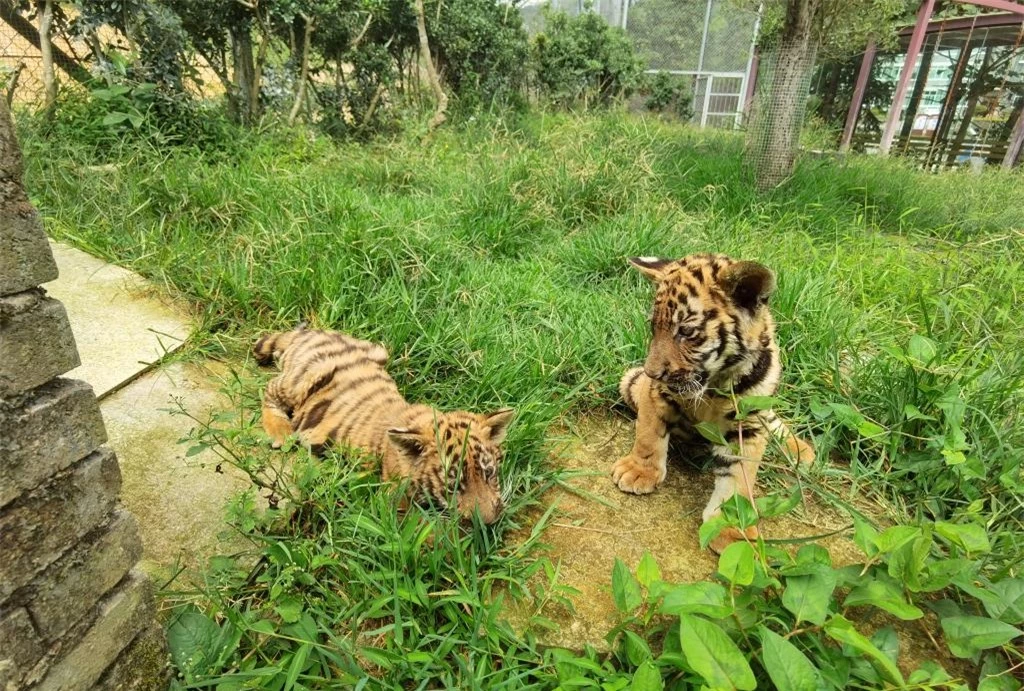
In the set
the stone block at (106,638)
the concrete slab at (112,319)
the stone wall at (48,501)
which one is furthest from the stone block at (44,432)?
the concrete slab at (112,319)

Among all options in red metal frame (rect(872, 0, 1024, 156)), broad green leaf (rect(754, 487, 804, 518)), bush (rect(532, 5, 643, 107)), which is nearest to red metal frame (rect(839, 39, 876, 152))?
red metal frame (rect(872, 0, 1024, 156))

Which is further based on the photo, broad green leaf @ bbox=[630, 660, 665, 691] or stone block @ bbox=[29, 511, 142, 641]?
broad green leaf @ bbox=[630, 660, 665, 691]

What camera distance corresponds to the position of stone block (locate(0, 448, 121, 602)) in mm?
1023

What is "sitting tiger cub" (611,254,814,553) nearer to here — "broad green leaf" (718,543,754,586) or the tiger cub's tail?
"broad green leaf" (718,543,754,586)

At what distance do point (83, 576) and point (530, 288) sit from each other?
2.82m

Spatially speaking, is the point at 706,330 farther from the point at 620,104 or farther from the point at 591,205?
the point at 620,104

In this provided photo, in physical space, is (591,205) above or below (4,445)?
below

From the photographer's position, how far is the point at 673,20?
15.5m

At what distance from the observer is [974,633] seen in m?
1.45

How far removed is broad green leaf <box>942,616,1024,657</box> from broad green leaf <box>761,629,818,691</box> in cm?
54

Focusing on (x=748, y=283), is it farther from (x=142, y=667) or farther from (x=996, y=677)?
(x=142, y=667)

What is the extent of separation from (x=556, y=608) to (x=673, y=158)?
5562 millimetres

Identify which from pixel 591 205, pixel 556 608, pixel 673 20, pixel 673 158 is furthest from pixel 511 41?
pixel 556 608

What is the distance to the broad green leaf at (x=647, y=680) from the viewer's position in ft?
4.47
